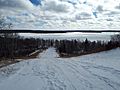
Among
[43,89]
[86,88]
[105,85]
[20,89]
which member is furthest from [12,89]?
[105,85]

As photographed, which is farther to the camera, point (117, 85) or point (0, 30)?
point (0, 30)

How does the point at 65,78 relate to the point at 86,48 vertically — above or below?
above

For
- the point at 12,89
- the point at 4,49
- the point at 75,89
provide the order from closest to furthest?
the point at 75,89 < the point at 12,89 < the point at 4,49

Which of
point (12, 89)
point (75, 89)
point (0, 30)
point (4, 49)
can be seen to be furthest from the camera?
point (4, 49)

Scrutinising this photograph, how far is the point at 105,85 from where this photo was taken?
1102 centimetres

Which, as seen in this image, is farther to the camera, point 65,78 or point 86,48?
point 86,48

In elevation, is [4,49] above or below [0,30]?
below

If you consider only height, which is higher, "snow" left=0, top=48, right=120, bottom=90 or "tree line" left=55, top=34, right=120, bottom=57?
"snow" left=0, top=48, right=120, bottom=90

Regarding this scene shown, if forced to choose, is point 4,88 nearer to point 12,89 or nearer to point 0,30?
point 12,89

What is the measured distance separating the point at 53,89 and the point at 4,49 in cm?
6415

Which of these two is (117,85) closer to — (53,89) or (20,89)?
(53,89)

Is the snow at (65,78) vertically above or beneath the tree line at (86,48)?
above

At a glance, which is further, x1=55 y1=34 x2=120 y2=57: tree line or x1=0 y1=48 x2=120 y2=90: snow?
x1=55 y1=34 x2=120 y2=57: tree line

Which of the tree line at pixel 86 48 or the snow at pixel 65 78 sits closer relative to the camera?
the snow at pixel 65 78
